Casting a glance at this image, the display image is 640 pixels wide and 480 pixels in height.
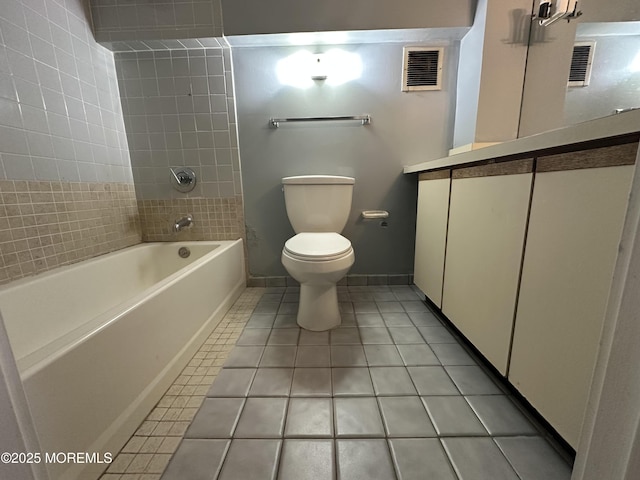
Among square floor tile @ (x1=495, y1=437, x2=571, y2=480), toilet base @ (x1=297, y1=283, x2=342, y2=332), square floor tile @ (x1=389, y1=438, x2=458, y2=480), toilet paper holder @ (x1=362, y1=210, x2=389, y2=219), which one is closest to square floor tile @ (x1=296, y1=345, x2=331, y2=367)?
toilet base @ (x1=297, y1=283, x2=342, y2=332)

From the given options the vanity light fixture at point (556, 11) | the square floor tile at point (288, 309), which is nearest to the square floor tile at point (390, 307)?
the square floor tile at point (288, 309)

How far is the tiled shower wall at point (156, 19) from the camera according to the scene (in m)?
1.47

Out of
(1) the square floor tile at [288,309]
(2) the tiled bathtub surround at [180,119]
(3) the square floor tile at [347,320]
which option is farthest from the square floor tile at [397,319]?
(2) the tiled bathtub surround at [180,119]

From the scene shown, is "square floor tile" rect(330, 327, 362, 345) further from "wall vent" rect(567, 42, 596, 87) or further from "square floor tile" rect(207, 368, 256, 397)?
"wall vent" rect(567, 42, 596, 87)

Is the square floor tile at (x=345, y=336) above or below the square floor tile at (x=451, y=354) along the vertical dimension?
above

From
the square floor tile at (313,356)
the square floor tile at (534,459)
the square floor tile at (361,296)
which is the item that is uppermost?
the square floor tile at (361,296)

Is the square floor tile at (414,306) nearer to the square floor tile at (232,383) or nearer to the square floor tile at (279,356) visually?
the square floor tile at (279,356)

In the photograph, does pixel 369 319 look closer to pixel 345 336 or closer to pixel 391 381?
pixel 345 336

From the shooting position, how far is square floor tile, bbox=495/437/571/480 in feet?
2.19

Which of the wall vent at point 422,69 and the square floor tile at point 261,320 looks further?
the wall vent at point 422,69

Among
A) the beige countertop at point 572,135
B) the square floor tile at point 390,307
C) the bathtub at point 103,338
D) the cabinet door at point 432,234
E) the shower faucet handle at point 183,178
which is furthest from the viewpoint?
the shower faucet handle at point 183,178

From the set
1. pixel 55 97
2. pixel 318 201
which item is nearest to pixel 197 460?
pixel 318 201

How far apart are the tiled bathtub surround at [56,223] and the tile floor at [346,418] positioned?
83 centimetres

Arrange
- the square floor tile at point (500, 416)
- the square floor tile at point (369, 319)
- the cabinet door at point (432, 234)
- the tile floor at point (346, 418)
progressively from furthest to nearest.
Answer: the square floor tile at point (369, 319) < the cabinet door at point (432, 234) < the square floor tile at point (500, 416) < the tile floor at point (346, 418)
